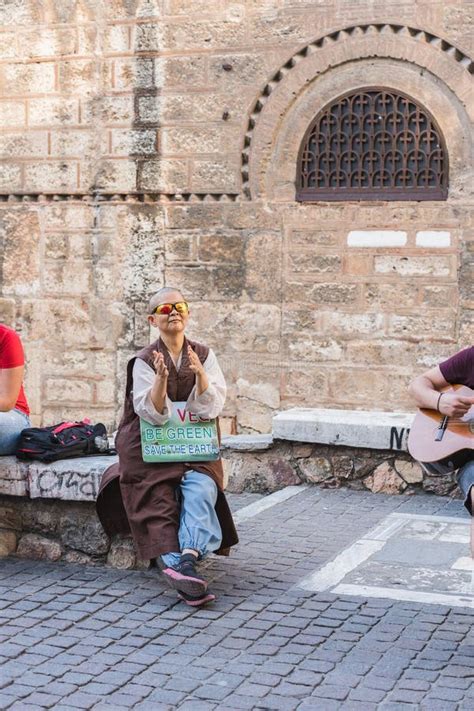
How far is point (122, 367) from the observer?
10828 millimetres

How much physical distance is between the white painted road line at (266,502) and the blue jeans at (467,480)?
94.9 inches

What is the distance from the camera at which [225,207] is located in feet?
34.3

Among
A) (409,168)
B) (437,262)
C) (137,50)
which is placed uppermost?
(137,50)

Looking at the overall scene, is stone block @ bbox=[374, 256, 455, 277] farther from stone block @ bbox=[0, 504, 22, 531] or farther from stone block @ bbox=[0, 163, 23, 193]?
stone block @ bbox=[0, 504, 22, 531]

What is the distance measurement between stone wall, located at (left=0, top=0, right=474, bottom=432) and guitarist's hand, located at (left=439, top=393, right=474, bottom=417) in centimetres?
449

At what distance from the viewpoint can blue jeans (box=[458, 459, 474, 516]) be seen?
508 centimetres

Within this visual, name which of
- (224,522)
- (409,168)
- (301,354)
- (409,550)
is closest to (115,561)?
(224,522)

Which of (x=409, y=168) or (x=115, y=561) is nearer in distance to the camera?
(x=115, y=561)

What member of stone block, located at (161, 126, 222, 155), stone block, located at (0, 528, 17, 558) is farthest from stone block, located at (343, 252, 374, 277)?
stone block, located at (0, 528, 17, 558)

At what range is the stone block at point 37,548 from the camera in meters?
6.23

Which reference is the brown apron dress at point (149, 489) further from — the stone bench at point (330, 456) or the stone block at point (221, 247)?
the stone block at point (221, 247)

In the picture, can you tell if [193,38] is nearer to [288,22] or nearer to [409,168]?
[288,22]

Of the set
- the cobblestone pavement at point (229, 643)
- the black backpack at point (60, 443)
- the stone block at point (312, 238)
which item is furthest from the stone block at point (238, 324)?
the cobblestone pavement at point (229, 643)

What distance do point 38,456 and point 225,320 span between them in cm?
446
